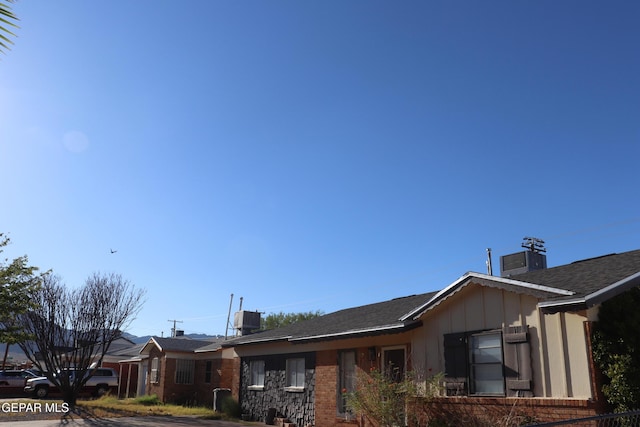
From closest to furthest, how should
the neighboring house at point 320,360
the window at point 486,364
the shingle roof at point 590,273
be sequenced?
the shingle roof at point 590,273, the window at point 486,364, the neighboring house at point 320,360

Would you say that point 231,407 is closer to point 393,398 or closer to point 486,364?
point 393,398

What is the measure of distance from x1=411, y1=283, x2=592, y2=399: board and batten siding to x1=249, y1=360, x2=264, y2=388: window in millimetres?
9064

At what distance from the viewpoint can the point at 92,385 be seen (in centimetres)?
3341

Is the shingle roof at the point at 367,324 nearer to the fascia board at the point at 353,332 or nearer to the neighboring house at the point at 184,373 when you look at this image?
the fascia board at the point at 353,332

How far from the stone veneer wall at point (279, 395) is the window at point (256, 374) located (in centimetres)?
16

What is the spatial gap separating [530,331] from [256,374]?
1318 centimetres

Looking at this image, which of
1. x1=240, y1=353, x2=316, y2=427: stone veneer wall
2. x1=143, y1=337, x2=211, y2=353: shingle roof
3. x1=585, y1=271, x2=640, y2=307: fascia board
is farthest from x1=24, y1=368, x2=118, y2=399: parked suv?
x1=585, y1=271, x2=640, y2=307: fascia board

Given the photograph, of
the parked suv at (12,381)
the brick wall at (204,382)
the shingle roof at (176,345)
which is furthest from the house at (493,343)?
the parked suv at (12,381)

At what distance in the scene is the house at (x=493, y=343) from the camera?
1033cm

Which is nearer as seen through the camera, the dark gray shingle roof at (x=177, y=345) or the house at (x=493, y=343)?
the house at (x=493, y=343)

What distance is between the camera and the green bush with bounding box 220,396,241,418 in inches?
869

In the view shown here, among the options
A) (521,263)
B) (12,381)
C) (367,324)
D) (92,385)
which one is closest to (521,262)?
(521,263)

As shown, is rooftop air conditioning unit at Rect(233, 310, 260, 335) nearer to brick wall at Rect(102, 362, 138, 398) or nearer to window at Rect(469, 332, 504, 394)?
brick wall at Rect(102, 362, 138, 398)

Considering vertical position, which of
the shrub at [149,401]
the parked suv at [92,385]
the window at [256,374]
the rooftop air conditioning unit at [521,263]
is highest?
the rooftop air conditioning unit at [521,263]
